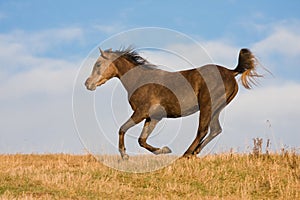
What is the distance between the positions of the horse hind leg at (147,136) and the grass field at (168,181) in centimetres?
56

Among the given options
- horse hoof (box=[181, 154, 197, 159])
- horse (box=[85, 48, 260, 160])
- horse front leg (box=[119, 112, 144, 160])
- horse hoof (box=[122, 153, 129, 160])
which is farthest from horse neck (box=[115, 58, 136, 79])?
horse hoof (box=[181, 154, 197, 159])

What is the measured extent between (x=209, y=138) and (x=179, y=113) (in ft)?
3.50

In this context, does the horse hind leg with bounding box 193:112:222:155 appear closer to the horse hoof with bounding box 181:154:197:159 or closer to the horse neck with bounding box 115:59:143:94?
the horse hoof with bounding box 181:154:197:159

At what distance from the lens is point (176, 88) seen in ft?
46.6

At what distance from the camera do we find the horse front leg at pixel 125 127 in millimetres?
13399

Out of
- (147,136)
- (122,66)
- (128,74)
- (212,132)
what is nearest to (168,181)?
(147,136)

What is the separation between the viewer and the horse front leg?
13399 mm

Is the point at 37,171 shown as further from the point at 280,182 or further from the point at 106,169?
the point at 280,182

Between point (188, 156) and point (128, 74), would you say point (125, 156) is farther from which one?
point (128, 74)

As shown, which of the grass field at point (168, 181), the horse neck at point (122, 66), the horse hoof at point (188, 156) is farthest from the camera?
the horse neck at point (122, 66)

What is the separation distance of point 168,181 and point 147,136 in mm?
2533

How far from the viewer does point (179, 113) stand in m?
14.2

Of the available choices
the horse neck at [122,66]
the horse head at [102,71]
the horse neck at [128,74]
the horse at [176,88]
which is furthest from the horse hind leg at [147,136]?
the horse head at [102,71]

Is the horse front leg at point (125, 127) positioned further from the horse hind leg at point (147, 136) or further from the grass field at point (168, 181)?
the grass field at point (168, 181)
